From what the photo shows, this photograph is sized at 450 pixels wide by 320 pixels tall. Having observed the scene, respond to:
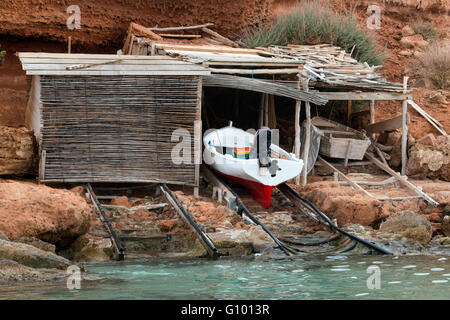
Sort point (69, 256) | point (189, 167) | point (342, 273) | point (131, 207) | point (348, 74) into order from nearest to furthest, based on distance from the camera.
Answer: point (342, 273) < point (69, 256) < point (131, 207) < point (189, 167) < point (348, 74)

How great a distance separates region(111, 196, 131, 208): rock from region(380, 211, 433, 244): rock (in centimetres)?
539

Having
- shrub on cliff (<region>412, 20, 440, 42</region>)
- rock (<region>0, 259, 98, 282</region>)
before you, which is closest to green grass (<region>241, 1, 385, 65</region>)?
shrub on cliff (<region>412, 20, 440, 42</region>)

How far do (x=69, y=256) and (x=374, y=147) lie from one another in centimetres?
1115

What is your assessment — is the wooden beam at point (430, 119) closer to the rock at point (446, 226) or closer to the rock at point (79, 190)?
the rock at point (446, 226)

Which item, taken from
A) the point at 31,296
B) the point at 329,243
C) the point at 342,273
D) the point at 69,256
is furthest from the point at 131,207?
the point at 31,296

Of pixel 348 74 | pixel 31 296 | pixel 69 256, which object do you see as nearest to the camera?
pixel 31 296

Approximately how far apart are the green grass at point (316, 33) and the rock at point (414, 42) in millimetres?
5696

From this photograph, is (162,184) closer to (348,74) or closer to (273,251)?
(273,251)

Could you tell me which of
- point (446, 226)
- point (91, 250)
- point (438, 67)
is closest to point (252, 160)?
point (446, 226)

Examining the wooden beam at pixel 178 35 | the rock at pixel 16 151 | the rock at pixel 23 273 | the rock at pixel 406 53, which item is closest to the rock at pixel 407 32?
the rock at pixel 406 53

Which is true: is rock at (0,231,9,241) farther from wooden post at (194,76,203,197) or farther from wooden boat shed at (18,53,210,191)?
wooden post at (194,76,203,197)

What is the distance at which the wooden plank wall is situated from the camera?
19062 millimetres

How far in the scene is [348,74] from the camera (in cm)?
2286

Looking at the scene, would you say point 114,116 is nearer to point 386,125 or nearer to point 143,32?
point 143,32
